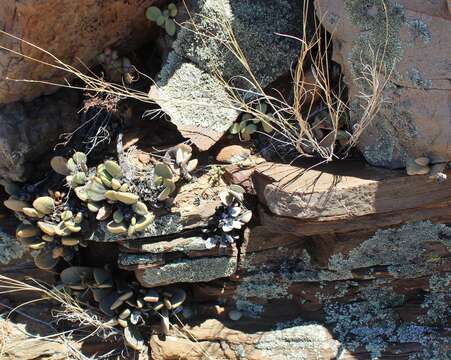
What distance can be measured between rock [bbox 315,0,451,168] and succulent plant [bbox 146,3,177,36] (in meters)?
1.02

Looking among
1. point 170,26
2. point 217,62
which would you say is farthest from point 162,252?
point 170,26

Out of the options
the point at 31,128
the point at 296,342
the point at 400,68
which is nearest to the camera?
the point at 400,68

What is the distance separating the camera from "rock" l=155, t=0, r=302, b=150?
13.1 feet

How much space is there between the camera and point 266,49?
4.03 meters

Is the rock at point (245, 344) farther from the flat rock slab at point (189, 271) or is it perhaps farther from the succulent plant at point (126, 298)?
the flat rock slab at point (189, 271)

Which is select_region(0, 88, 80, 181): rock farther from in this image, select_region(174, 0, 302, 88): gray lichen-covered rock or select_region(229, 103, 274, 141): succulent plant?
select_region(229, 103, 274, 141): succulent plant

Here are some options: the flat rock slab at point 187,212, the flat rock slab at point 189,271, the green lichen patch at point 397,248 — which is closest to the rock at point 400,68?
the green lichen patch at point 397,248

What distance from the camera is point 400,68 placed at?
3654 millimetres

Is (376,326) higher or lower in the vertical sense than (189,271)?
lower

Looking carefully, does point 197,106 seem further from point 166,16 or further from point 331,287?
point 331,287

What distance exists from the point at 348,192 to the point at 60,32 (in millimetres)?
2237

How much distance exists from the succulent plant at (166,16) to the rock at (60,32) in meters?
0.11

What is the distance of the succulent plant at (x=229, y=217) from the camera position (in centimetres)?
406

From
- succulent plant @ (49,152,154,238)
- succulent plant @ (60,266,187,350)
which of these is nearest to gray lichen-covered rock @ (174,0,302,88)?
succulent plant @ (49,152,154,238)
